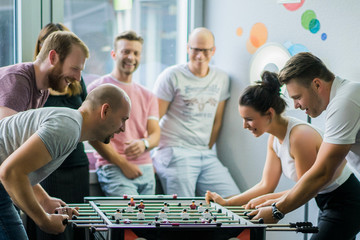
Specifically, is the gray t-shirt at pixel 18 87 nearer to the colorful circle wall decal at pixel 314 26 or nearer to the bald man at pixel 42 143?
the bald man at pixel 42 143

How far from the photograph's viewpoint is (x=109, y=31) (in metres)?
4.51

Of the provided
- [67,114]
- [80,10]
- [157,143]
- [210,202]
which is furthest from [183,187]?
[67,114]

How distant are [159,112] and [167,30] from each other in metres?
0.88

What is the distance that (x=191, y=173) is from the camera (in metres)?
4.20

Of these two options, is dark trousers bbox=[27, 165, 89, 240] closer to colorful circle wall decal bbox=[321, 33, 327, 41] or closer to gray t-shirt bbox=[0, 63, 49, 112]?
gray t-shirt bbox=[0, 63, 49, 112]

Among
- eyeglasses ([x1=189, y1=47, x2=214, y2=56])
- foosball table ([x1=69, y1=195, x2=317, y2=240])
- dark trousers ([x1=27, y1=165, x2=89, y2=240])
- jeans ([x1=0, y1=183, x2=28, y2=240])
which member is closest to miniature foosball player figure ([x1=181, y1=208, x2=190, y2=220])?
foosball table ([x1=69, y1=195, x2=317, y2=240])

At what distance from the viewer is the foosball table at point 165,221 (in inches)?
87.8

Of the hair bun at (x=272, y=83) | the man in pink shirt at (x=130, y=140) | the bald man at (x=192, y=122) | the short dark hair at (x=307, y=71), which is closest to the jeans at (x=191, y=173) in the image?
the bald man at (x=192, y=122)

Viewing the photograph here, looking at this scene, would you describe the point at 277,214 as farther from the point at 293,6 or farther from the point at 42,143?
the point at 293,6

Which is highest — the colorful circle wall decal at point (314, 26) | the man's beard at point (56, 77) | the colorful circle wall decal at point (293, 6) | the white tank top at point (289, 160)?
the colorful circle wall decal at point (293, 6)

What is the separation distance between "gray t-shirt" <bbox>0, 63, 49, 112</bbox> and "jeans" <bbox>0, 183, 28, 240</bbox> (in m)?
0.52

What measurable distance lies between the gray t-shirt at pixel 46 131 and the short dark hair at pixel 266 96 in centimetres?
100

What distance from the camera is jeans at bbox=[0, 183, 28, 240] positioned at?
7.54 ft

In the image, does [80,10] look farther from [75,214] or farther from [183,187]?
[75,214]
